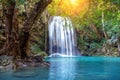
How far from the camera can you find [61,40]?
36.6 metres

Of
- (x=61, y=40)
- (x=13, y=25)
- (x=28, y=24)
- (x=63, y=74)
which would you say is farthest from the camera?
(x=61, y=40)

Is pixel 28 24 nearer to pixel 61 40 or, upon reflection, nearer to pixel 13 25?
pixel 13 25

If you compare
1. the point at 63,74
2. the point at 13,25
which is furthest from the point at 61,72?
the point at 13,25

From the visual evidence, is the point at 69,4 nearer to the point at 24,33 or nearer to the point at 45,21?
the point at 24,33

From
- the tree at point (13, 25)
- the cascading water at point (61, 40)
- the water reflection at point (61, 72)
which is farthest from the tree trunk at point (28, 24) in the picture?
the cascading water at point (61, 40)

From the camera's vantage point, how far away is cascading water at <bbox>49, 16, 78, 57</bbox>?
35719 mm

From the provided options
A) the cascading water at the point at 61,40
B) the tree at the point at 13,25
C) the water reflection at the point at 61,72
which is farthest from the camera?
the cascading water at the point at 61,40

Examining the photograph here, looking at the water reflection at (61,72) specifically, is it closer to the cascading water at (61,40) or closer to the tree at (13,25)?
the tree at (13,25)

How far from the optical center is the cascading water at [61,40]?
3572cm

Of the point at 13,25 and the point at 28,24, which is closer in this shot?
the point at 13,25

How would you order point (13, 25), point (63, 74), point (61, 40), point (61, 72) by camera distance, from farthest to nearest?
point (61, 40)
point (13, 25)
point (61, 72)
point (63, 74)

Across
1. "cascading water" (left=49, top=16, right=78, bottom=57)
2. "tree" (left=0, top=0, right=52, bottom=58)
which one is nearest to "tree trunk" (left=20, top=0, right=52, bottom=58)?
"tree" (left=0, top=0, right=52, bottom=58)

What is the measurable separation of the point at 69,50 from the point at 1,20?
14287 millimetres

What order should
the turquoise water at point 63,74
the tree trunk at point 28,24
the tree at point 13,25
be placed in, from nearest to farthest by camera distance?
1. the turquoise water at point 63,74
2. the tree at point 13,25
3. the tree trunk at point 28,24
